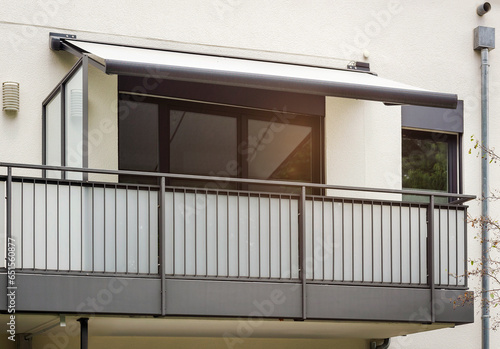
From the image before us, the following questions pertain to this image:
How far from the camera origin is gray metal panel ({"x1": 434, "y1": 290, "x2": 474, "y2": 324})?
40.6 ft

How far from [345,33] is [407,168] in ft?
6.91

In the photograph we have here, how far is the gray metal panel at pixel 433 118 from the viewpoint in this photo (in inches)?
586

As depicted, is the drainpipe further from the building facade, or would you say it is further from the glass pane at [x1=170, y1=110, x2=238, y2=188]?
the glass pane at [x1=170, y1=110, x2=238, y2=188]

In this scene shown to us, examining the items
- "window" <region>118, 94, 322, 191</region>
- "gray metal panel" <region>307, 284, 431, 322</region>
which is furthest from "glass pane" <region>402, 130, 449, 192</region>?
"gray metal panel" <region>307, 284, 431, 322</region>

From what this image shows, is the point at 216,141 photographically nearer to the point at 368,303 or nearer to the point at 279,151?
the point at 279,151

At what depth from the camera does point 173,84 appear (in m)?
13.1

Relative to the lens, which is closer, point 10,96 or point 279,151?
point 10,96

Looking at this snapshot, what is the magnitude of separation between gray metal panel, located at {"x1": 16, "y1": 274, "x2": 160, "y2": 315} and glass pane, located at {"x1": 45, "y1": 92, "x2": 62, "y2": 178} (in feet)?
5.68

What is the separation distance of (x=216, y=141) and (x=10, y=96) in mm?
2736

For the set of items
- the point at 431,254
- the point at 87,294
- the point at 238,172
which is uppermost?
the point at 238,172

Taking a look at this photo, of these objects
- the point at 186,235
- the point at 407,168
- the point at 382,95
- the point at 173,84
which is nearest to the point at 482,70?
the point at 407,168

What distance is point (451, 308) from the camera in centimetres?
1243

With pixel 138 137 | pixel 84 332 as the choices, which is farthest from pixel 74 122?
pixel 84 332

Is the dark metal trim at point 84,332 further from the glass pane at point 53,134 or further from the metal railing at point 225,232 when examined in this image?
the glass pane at point 53,134
